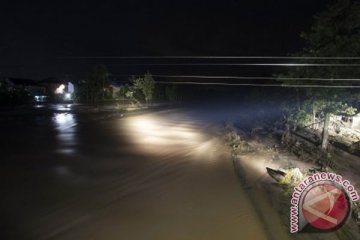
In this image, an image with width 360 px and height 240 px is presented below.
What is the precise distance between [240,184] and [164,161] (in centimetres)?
589

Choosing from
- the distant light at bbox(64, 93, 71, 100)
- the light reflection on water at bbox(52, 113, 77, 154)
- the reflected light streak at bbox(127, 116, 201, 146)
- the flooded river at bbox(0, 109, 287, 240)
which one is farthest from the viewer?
the distant light at bbox(64, 93, 71, 100)

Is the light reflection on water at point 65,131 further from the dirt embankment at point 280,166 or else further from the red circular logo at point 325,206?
the red circular logo at point 325,206

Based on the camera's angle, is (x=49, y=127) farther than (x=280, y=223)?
Yes

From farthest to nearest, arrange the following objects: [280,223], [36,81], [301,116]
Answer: [36,81], [301,116], [280,223]

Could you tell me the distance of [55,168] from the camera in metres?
19.0

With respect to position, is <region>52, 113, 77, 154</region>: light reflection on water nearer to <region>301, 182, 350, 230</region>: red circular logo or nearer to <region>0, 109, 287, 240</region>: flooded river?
<region>0, 109, 287, 240</region>: flooded river

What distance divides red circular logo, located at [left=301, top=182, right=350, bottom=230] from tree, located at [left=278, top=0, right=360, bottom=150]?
46.0 feet

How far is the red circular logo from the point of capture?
9094 millimetres

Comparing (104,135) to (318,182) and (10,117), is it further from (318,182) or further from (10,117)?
(318,182)

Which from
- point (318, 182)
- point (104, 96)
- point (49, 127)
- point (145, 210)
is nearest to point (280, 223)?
point (318, 182)

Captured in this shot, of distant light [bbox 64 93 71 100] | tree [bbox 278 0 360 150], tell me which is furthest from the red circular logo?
distant light [bbox 64 93 71 100]

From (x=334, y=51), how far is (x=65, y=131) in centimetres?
2134

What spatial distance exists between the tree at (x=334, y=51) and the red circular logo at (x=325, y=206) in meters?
14.0

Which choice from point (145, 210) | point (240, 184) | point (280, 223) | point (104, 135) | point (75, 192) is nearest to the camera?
point (280, 223)
